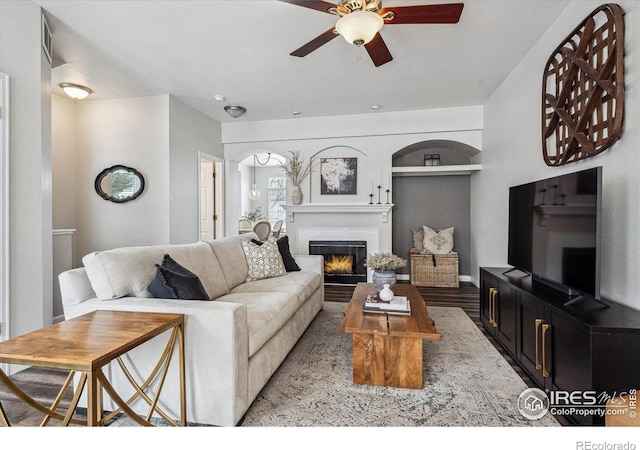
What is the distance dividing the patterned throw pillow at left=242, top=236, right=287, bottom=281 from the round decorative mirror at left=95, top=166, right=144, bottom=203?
2.06m

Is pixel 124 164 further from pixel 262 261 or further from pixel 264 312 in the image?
pixel 264 312

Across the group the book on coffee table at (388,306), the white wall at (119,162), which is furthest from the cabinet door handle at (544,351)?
the white wall at (119,162)

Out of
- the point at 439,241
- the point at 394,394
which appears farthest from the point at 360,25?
the point at 439,241

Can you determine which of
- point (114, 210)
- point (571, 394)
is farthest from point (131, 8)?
point (571, 394)

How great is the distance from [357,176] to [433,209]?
1.50 metres

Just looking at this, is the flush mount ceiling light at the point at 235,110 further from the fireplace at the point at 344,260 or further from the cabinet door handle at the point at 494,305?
the cabinet door handle at the point at 494,305

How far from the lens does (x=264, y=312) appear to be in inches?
87.8

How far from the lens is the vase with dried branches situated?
222 inches

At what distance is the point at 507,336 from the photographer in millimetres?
2660

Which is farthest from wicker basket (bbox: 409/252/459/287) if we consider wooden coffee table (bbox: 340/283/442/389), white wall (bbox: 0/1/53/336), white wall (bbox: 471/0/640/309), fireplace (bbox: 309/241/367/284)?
white wall (bbox: 0/1/53/336)

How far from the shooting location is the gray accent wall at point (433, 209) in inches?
228

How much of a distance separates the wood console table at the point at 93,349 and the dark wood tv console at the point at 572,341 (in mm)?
1960

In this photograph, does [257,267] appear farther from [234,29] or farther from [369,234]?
[369,234]
